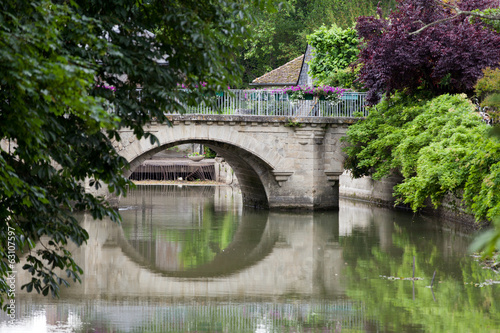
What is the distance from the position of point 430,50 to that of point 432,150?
338 cm

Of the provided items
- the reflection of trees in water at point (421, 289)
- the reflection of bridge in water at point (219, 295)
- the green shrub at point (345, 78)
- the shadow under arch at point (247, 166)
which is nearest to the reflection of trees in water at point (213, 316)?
the reflection of bridge in water at point (219, 295)

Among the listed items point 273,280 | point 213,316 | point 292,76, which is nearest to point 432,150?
point 273,280

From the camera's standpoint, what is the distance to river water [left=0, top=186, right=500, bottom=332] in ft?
28.1

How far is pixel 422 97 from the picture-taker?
1894 cm

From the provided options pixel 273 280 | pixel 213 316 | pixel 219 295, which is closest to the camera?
pixel 213 316

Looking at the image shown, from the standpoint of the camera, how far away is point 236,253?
14117 millimetres

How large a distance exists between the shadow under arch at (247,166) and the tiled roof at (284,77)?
8073 millimetres

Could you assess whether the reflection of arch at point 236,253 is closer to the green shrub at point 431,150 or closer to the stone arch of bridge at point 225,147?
the stone arch of bridge at point 225,147

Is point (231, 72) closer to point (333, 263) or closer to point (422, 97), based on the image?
point (333, 263)

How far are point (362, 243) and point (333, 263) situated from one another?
2.59m

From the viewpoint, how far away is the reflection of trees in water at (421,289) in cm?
858

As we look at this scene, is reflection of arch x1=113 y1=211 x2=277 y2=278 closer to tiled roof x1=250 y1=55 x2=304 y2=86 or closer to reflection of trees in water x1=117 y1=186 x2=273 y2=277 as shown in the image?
reflection of trees in water x1=117 y1=186 x2=273 y2=277

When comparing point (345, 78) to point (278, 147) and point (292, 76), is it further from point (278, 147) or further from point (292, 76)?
point (292, 76)

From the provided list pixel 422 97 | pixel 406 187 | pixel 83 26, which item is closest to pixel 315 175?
pixel 422 97
